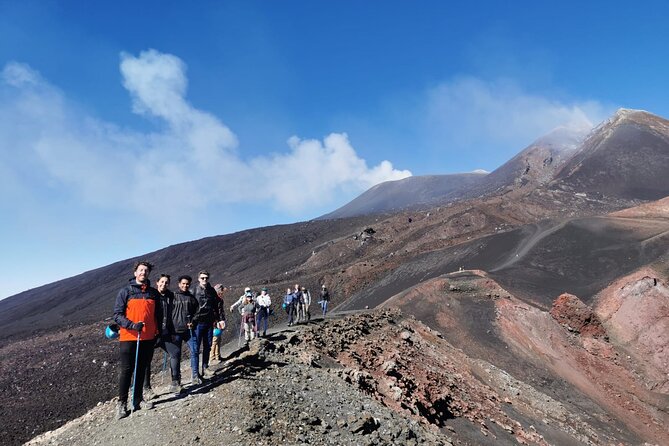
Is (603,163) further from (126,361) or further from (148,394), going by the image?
(126,361)

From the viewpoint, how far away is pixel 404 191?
145250 mm

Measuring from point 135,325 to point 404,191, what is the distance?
5600 inches

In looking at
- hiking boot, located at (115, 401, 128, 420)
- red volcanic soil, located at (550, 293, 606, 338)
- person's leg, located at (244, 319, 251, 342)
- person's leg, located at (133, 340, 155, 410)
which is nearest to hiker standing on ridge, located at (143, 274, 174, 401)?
person's leg, located at (133, 340, 155, 410)

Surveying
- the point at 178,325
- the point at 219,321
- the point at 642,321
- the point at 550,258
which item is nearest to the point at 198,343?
the point at 178,325

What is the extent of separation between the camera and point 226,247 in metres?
78.5

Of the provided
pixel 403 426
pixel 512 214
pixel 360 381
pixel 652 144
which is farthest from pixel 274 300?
pixel 652 144

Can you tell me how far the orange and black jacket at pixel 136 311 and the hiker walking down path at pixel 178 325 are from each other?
0.42m

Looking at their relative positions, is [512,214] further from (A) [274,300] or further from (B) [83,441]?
(B) [83,441]

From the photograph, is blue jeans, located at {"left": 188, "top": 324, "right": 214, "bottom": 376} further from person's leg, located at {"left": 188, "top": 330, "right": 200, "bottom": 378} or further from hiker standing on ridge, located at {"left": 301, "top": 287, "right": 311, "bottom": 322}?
hiker standing on ridge, located at {"left": 301, "top": 287, "right": 311, "bottom": 322}

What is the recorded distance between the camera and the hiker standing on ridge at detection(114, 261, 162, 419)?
Result: 20.3 ft

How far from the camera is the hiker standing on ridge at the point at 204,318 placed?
7.80m

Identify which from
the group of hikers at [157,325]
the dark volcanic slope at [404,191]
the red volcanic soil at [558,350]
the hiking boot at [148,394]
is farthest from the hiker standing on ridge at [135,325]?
the dark volcanic slope at [404,191]

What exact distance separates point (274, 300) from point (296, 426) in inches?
1122

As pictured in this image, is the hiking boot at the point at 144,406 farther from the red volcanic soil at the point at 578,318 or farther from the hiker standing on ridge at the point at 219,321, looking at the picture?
the red volcanic soil at the point at 578,318
